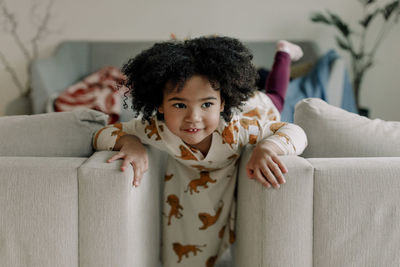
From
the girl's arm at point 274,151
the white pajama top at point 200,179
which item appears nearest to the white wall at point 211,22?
the white pajama top at point 200,179

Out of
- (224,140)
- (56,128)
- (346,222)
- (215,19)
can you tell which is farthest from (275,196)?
(215,19)

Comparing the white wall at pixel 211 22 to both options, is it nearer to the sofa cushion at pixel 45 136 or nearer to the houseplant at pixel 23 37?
the houseplant at pixel 23 37

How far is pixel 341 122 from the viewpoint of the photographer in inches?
47.0

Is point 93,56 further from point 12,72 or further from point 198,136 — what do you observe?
point 198,136

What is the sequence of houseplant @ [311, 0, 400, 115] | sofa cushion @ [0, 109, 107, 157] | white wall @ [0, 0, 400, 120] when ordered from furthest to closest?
white wall @ [0, 0, 400, 120] → houseplant @ [311, 0, 400, 115] → sofa cushion @ [0, 109, 107, 157]

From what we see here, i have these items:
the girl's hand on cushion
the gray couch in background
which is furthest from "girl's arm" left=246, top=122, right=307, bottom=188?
the gray couch in background

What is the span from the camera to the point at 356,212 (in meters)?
1.02

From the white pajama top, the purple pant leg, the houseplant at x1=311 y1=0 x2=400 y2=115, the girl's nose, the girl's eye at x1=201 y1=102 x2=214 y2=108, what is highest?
the houseplant at x1=311 y1=0 x2=400 y2=115

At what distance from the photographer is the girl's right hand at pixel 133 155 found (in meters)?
1.03

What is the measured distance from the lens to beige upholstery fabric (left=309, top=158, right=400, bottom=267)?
3.30 ft

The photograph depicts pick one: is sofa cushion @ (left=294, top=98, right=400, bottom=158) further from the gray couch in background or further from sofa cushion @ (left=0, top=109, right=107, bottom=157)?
the gray couch in background

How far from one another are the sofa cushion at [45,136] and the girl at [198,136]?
2.7 inches

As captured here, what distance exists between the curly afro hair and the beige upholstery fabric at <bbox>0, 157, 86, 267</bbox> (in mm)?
319

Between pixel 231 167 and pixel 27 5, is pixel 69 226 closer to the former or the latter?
pixel 231 167
